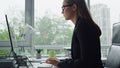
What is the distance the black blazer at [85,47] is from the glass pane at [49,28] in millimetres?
2230

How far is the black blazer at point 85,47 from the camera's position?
141cm

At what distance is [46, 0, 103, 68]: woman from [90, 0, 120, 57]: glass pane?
231cm

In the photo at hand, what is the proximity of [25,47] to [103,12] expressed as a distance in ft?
4.72

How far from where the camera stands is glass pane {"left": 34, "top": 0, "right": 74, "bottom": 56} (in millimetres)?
3740

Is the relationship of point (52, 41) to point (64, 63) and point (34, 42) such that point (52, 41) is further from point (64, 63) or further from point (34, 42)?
point (64, 63)

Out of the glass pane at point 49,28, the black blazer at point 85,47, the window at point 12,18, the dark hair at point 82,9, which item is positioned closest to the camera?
the black blazer at point 85,47

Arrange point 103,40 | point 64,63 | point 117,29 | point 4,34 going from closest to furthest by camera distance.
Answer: point 64,63, point 117,29, point 4,34, point 103,40

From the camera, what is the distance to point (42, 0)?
377 centimetres

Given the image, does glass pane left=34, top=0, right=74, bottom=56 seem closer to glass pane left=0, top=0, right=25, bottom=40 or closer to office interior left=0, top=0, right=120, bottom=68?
office interior left=0, top=0, right=120, bottom=68

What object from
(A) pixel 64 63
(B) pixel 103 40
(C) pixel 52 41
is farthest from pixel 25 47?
(A) pixel 64 63

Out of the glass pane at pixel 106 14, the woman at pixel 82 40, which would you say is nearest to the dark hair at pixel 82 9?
the woman at pixel 82 40

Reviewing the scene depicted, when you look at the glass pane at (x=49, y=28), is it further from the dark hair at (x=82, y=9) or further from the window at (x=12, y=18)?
the dark hair at (x=82, y=9)

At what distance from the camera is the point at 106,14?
3871mm

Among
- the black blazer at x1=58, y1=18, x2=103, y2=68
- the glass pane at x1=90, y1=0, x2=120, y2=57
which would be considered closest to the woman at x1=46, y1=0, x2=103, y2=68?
the black blazer at x1=58, y1=18, x2=103, y2=68
